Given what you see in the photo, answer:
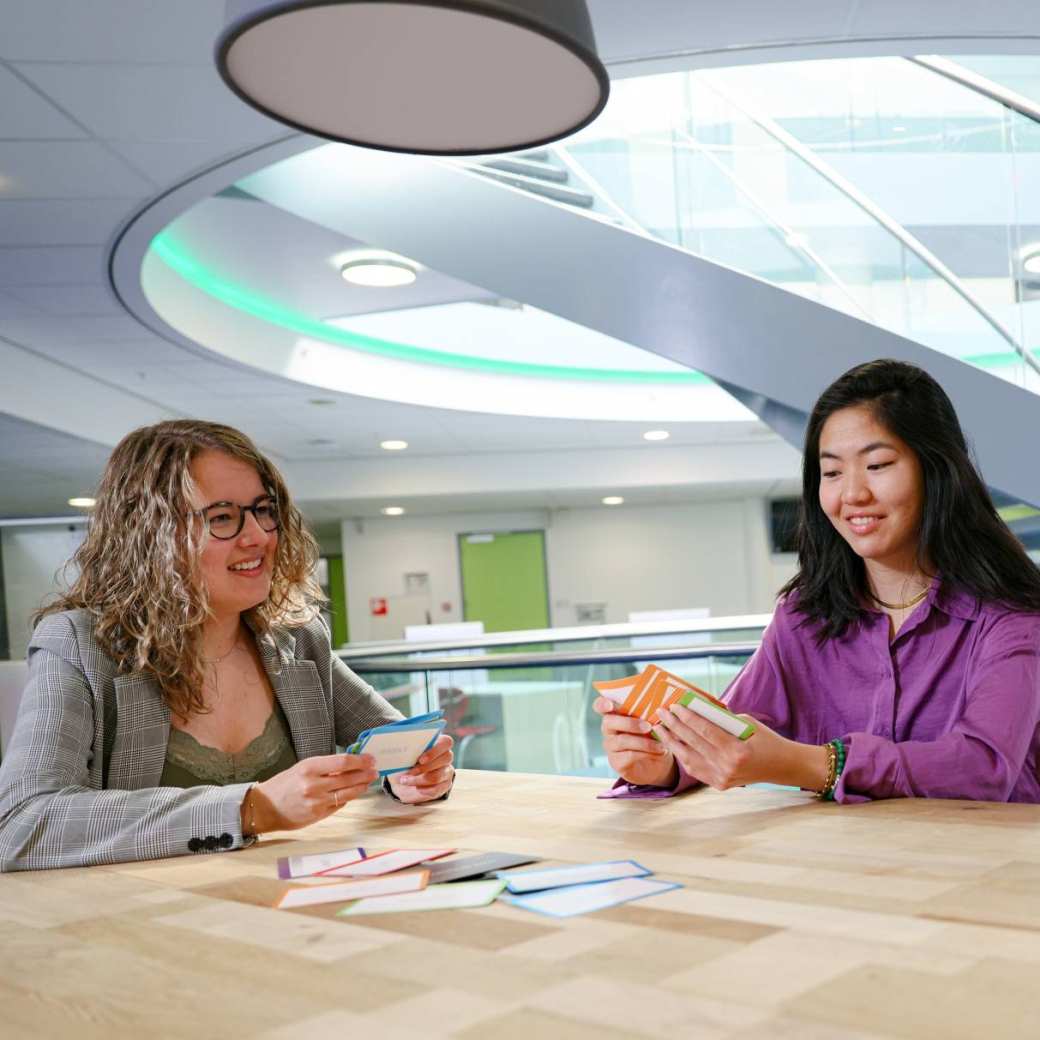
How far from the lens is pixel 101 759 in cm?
194

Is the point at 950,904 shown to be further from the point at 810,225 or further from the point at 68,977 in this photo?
the point at 810,225

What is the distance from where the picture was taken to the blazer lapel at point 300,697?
2254 millimetres

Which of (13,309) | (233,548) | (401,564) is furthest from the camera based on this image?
(401,564)

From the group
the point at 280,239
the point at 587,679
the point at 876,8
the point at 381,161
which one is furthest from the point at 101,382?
the point at 876,8

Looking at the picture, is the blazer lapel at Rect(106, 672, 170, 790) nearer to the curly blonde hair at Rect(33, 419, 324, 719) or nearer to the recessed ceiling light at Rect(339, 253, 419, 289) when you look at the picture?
the curly blonde hair at Rect(33, 419, 324, 719)

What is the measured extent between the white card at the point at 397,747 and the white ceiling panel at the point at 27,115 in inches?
114

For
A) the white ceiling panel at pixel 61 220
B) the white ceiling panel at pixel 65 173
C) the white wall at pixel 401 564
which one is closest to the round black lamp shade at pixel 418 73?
the white ceiling panel at pixel 65 173

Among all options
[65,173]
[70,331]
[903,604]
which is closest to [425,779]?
[903,604]

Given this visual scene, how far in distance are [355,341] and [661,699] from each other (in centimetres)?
799

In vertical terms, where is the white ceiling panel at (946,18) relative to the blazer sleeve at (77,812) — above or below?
above

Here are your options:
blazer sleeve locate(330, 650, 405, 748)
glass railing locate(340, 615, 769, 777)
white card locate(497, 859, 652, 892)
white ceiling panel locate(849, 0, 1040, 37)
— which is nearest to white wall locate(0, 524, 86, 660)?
glass railing locate(340, 615, 769, 777)

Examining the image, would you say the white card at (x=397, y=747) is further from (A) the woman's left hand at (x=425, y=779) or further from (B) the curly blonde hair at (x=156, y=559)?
(B) the curly blonde hair at (x=156, y=559)

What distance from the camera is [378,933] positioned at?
1.19m

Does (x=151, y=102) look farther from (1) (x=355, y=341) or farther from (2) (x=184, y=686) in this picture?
(1) (x=355, y=341)
